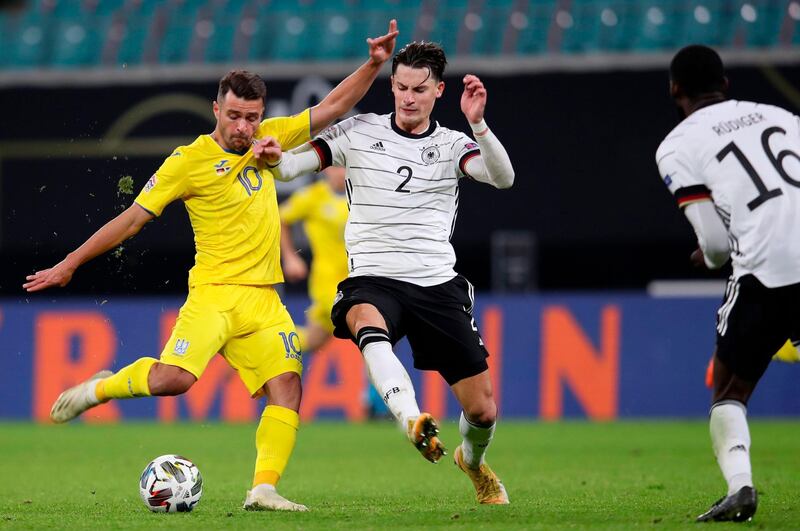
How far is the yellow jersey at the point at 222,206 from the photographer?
636 cm

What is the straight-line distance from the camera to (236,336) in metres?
6.36

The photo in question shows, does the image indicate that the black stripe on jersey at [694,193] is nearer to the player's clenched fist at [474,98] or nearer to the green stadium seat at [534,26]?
the player's clenched fist at [474,98]

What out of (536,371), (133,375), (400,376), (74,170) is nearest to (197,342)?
(133,375)

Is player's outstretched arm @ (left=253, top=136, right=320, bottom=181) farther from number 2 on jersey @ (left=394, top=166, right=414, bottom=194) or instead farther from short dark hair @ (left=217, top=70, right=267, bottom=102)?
number 2 on jersey @ (left=394, top=166, right=414, bottom=194)

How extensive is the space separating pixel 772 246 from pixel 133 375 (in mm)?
2992

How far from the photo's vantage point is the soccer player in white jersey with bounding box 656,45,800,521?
5.17m

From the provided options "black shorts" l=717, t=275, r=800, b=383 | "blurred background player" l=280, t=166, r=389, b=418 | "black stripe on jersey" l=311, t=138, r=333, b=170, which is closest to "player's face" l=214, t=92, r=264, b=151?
"black stripe on jersey" l=311, t=138, r=333, b=170

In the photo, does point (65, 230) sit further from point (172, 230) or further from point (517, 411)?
point (517, 411)

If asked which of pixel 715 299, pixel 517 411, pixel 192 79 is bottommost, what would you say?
pixel 517 411

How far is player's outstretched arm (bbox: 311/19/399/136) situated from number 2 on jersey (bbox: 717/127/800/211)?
1.98 metres

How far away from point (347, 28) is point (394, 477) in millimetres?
8004

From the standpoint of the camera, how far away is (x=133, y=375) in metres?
6.32

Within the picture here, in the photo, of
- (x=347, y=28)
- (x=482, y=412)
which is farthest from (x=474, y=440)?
(x=347, y=28)

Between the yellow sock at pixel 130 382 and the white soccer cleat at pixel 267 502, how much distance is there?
0.70 meters
